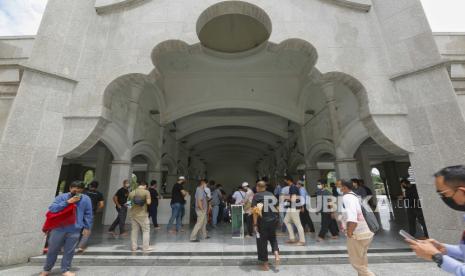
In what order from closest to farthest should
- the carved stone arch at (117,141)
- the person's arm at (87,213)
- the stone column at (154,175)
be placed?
the person's arm at (87,213), the carved stone arch at (117,141), the stone column at (154,175)

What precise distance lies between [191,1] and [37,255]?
25.3 feet

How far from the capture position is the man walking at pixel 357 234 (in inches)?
120

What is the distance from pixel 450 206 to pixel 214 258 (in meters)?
4.14

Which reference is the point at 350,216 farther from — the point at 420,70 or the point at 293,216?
the point at 420,70

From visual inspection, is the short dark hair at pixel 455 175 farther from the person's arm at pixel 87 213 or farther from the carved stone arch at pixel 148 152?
the carved stone arch at pixel 148 152

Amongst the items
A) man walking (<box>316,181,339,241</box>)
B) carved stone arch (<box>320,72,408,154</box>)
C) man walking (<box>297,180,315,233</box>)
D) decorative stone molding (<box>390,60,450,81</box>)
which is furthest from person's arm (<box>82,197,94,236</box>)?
decorative stone molding (<box>390,60,450,81</box>)

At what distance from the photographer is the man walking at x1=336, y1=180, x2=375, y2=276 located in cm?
304

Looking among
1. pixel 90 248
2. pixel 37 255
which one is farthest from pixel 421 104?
pixel 37 255

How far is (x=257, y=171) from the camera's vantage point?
30.2m

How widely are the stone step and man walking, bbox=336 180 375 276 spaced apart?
1.59m

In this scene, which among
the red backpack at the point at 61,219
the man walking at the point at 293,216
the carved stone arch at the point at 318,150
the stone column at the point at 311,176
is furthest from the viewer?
Result: the stone column at the point at 311,176

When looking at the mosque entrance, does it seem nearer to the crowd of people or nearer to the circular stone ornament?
the circular stone ornament

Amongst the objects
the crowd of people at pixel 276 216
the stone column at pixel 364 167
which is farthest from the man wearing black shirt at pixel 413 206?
the stone column at pixel 364 167

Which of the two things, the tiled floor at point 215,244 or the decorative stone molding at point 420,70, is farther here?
the decorative stone molding at point 420,70
